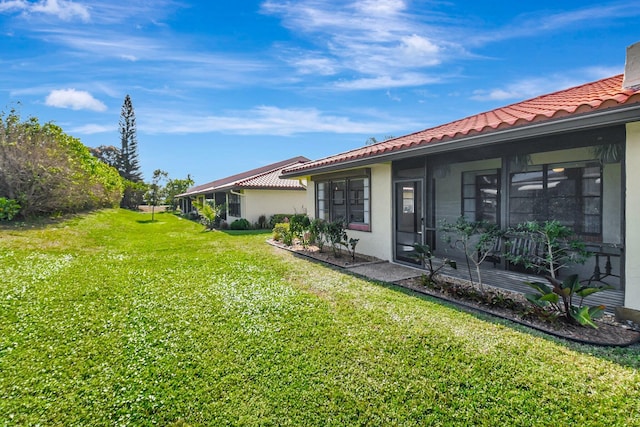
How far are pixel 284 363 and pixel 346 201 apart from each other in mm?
7275

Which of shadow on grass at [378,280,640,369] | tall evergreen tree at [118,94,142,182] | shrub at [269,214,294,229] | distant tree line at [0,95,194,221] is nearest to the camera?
shadow on grass at [378,280,640,369]

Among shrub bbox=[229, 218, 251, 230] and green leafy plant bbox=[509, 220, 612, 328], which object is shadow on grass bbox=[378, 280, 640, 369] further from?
shrub bbox=[229, 218, 251, 230]

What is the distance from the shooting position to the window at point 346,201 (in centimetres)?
963

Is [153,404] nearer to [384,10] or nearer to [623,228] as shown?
[623,228]

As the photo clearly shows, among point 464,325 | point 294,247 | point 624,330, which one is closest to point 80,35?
point 294,247

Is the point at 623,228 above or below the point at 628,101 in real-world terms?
below

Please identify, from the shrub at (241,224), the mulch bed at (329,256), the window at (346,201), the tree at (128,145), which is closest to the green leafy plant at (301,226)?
the mulch bed at (329,256)

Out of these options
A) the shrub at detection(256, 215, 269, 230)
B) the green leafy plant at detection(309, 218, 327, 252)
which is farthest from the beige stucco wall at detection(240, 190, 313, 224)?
the green leafy plant at detection(309, 218, 327, 252)

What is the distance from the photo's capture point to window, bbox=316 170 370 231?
963 centimetres

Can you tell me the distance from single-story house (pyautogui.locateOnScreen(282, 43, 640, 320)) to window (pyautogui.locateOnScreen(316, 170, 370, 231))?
102 mm

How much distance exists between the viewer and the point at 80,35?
30.4 ft

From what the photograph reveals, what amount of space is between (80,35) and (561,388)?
13285 millimetres

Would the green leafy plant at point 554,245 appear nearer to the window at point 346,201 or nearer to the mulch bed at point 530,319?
the mulch bed at point 530,319

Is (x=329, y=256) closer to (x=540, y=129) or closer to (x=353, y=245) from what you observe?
(x=353, y=245)
